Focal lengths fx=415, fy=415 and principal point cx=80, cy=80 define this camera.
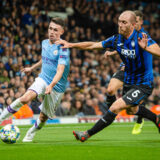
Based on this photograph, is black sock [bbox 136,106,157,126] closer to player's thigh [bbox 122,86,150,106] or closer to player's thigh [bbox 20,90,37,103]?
player's thigh [bbox 122,86,150,106]

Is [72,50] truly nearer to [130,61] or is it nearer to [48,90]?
[130,61]

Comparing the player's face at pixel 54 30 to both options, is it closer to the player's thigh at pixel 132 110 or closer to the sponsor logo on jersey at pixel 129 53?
the sponsor logo on jersey at pixel 129 53

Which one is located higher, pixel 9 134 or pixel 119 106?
pixel 119 106

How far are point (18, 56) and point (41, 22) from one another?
3248mm

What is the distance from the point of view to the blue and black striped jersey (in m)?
7.78

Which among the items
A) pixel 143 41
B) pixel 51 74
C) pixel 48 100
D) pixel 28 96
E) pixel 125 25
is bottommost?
pixel 48 100

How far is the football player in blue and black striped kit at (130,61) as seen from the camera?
7.62 metres

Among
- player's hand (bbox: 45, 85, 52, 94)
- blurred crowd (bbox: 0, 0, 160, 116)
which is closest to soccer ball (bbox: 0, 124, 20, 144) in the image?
player's hand (bbox: 45, 85, 52, 94)

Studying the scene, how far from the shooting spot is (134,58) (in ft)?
25.6

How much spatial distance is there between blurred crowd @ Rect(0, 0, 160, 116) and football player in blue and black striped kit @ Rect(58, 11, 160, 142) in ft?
25.4

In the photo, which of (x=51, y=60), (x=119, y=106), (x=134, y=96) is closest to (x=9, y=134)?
(x=51, y=60)

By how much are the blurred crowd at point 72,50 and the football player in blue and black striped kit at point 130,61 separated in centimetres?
774

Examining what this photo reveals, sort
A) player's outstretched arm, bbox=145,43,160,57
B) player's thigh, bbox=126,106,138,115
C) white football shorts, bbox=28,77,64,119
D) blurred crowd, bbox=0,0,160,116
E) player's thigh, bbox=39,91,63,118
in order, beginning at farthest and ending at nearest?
blurred crowd, bbox=0,0,160,116 → player's thigh, bbox=126,106,138,115 → player's thigh, bbox=39,91,63,118 → white football shorts, bbox=28,77,64,119 → player's outstretched arm, bbox=145,43,160,57

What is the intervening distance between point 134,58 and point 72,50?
13221mm
